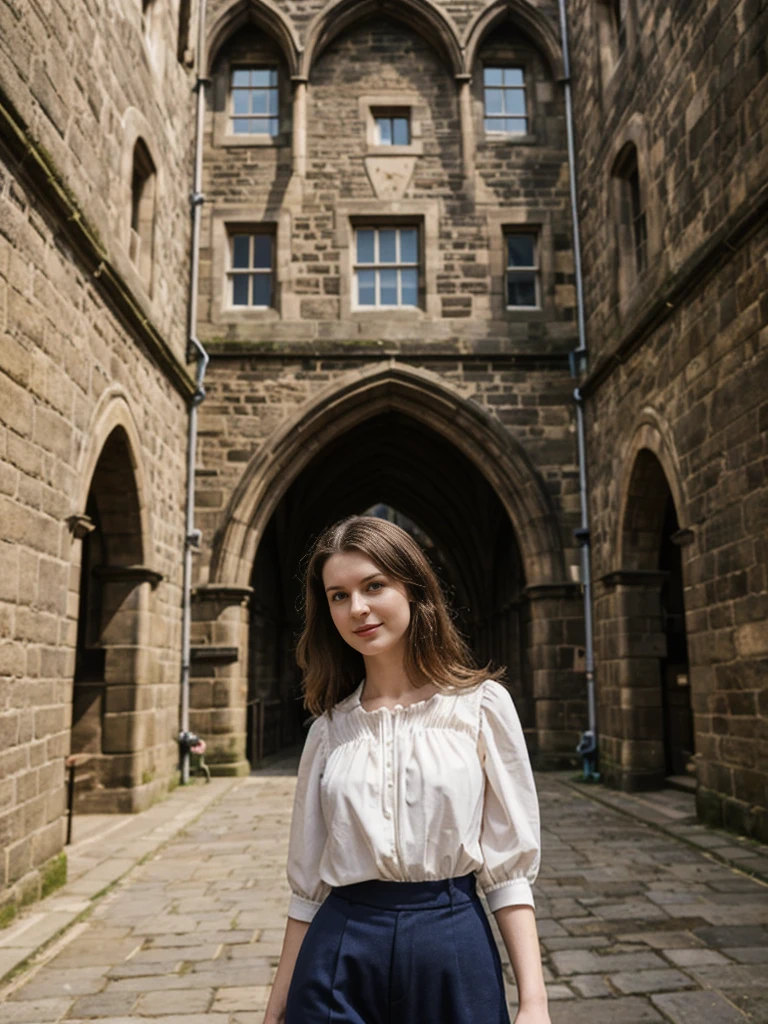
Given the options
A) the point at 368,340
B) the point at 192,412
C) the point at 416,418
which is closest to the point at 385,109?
the point at 368,340

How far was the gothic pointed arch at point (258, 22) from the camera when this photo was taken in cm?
1208

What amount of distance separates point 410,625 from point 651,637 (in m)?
8.54

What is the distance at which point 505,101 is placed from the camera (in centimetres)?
1243

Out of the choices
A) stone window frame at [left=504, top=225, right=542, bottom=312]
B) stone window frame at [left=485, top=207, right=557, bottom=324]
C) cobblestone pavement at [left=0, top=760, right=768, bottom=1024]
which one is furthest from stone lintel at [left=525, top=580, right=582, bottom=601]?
cobblestone pavement at [left=0, top=760, right=768, bottom=1024]

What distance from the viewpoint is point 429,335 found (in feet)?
38.4

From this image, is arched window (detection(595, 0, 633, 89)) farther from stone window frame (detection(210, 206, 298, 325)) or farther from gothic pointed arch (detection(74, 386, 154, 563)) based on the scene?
gothic pointed arch (detection(74, 386, 154, 563))

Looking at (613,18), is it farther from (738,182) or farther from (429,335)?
(738,182)

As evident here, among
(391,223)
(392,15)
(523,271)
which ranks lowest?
(523,271)

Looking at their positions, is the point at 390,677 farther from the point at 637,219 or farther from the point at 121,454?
the point at 637,219

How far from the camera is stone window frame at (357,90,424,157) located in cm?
1215

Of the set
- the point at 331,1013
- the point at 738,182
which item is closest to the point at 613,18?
the point at 738,182

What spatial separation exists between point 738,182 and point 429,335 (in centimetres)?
529

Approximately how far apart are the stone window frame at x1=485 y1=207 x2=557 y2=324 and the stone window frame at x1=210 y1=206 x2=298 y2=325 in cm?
256

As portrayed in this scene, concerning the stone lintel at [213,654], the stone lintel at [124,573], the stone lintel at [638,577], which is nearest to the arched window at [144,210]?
the stone lintel at [124,573]
